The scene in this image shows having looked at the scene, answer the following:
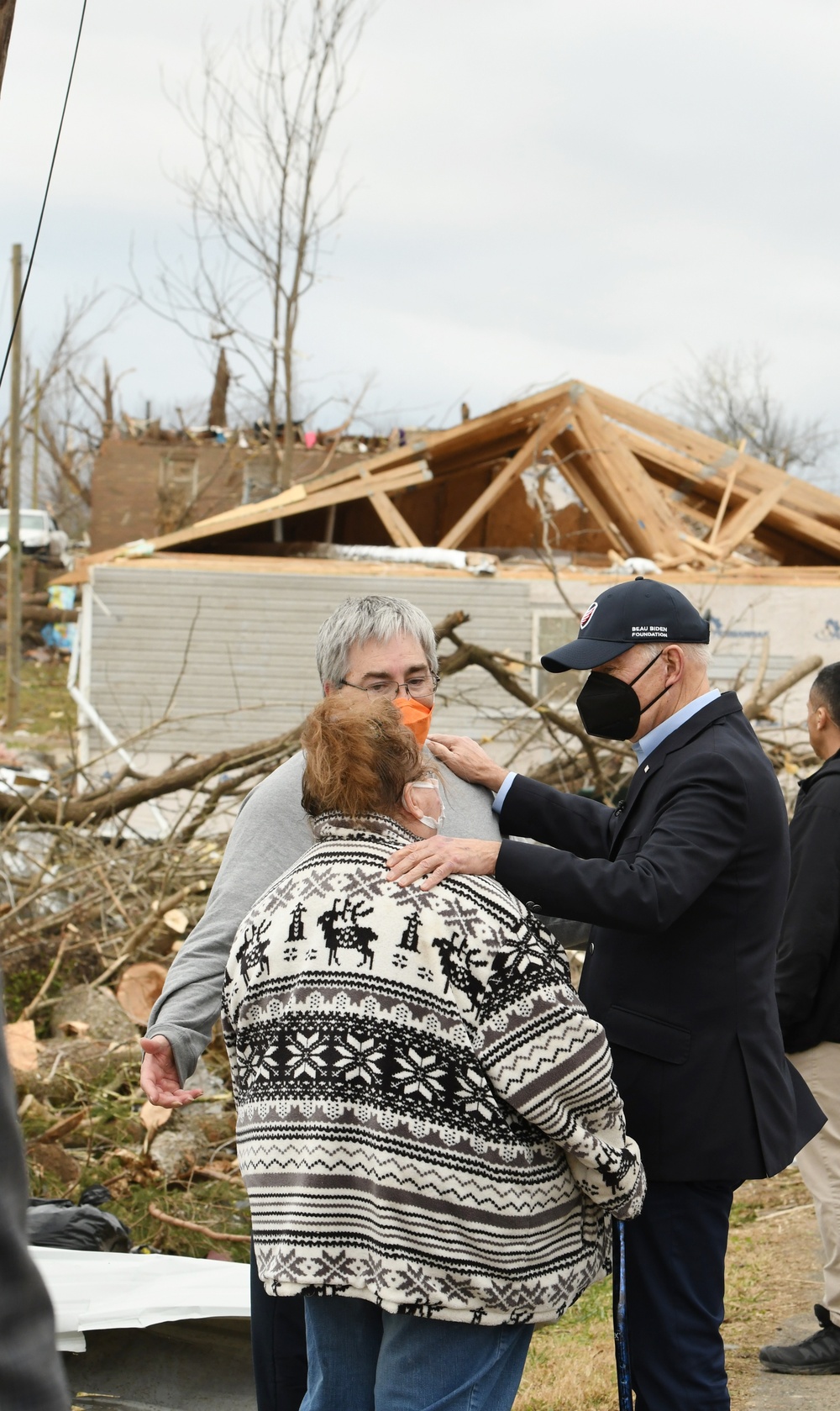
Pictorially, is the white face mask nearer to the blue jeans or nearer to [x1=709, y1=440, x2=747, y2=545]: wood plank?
the blue jeans

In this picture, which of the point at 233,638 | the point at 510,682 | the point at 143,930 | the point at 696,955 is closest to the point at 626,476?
the point at 233,638

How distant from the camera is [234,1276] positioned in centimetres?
334

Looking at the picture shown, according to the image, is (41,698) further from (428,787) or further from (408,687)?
(428,787)

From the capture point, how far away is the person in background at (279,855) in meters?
2.62

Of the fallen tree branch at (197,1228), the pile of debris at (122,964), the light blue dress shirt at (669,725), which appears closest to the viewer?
the light blue dress shirt at (669,725)

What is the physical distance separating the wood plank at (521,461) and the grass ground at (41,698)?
7176 millimetres

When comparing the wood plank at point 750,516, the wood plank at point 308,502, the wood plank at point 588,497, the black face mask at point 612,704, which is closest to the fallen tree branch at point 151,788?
the black face mask at point 612,704

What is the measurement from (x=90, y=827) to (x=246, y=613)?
6.14m

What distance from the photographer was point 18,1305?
1.11m

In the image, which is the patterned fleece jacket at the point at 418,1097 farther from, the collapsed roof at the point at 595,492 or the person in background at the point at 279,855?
the collapsed roof at the point at 595,492

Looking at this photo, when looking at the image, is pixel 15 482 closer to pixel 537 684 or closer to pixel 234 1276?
pixel 537 684

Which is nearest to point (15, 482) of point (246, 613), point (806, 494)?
point (246, 613)

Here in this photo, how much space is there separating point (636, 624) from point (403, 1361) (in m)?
1.53

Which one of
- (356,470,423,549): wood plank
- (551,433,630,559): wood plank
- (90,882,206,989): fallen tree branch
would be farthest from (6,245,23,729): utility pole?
(90,882,206,989): fallen tree branch
